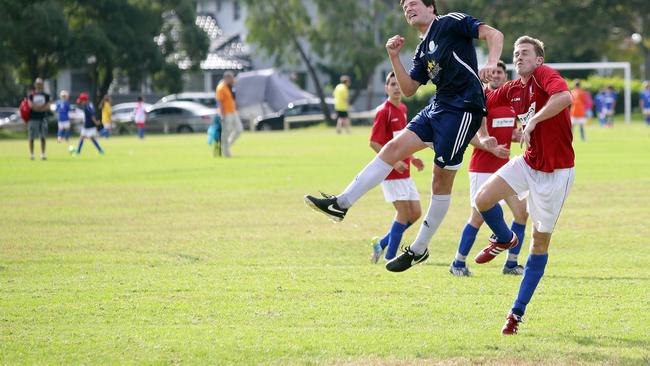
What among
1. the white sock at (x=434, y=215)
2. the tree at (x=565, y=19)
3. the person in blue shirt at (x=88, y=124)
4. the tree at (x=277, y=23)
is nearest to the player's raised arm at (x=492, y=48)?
the white sock at (x=434, y=215)

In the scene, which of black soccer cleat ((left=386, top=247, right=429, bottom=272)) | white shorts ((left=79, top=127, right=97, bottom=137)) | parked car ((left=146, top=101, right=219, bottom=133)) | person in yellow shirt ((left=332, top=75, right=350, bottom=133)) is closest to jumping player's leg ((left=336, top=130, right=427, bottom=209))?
→ black soccer cleat ((left=386, top=247, right=429, bottom=272))

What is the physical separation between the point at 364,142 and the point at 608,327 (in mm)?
32994

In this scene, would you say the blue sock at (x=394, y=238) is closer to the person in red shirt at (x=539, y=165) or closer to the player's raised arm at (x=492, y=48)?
the person in red shirt at (x=539, y=165)

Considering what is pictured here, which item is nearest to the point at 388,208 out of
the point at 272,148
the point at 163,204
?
the point at 163,204

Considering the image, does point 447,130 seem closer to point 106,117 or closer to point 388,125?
point 388,125

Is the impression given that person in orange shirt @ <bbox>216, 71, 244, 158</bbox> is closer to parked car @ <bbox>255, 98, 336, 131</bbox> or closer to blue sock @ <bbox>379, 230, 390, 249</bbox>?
blue sock @ <bbox>379, 230, 390, 249</bbox>

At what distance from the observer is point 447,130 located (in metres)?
8.66

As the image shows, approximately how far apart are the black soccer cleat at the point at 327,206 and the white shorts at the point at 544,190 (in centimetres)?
138

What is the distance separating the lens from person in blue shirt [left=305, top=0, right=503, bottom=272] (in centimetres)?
862

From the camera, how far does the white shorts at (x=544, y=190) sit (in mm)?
8250

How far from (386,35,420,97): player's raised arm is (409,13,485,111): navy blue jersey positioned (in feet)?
0.66

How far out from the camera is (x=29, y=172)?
2838 cm

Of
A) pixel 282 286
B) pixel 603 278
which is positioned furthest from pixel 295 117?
pixel 282 286

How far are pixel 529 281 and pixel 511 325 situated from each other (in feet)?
1.22
